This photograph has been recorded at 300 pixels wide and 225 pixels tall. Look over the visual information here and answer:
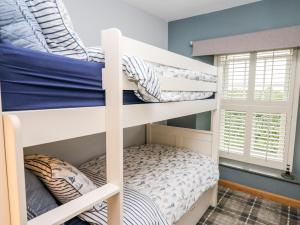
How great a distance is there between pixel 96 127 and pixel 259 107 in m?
2.28

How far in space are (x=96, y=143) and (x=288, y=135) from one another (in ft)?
7.16

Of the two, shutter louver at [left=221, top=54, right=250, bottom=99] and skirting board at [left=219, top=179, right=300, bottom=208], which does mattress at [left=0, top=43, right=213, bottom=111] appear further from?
skirting board at [left=219, top=179, right=300, bottom=208]

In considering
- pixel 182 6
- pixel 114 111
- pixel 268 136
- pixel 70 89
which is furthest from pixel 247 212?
pixel 182 6

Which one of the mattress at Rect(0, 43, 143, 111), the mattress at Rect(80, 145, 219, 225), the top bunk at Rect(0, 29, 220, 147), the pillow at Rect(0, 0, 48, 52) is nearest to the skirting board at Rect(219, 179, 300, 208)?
the mattress at Rect(80, 145, 219, 225)

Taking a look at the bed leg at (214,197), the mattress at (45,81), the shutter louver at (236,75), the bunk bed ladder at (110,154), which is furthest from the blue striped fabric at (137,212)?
the shutter louver at (236,75)

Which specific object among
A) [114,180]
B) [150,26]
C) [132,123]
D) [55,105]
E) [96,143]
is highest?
[150,26]

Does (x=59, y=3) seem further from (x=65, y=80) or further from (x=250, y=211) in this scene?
(x=250, y=211)

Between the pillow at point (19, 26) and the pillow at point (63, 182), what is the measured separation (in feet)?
2.05

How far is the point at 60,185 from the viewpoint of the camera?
1038mm

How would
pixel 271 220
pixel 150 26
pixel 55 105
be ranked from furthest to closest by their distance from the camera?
pixel 150 26 → pixel 271 220 → pixel 55 105

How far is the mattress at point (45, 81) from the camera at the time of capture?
24.8 inches

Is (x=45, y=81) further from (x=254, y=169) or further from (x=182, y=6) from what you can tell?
(x=254, y=169)

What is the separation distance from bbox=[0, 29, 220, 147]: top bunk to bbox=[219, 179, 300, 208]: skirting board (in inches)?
81.7

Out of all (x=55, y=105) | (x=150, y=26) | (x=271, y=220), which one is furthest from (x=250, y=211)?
(x=150, y=26)
